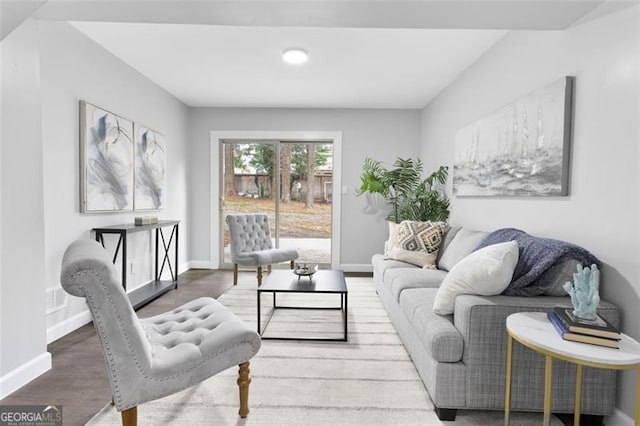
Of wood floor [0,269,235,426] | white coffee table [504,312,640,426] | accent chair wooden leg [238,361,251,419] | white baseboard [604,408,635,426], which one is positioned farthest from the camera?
wood floor [0,269,235,426]

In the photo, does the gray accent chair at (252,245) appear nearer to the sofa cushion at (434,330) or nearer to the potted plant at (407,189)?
the potted plant at (407,189)

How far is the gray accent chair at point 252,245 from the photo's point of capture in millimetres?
4254

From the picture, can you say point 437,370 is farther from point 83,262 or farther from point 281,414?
point 83,262

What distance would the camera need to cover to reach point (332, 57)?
3.31 meters

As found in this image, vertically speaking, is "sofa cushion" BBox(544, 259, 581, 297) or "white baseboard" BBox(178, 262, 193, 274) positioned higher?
"sofa cushion" BBox(544, 259, 581, 297)

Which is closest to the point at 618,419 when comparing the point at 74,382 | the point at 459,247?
the point at 459,247

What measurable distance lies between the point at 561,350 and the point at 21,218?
8.67ft

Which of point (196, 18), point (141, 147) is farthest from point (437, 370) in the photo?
point (141, 147)

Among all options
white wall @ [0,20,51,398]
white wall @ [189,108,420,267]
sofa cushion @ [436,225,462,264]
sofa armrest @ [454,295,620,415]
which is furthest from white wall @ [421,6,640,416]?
white wall @ [0,20,51,398]

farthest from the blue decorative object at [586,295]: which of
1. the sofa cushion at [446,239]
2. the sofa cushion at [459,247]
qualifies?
the sofa cushion at [446,239]

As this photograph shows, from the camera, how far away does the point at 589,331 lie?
4.33ft

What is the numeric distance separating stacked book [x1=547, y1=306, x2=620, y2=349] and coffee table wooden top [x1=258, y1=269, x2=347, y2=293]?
152 cm

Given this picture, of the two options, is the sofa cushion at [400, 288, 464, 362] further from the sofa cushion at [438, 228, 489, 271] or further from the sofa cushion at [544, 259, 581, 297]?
the sofa cushion at [438, 228, 489, 271]

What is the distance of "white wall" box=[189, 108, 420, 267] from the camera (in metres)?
5.18
